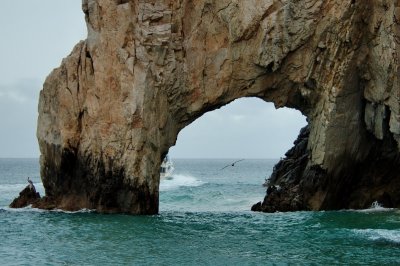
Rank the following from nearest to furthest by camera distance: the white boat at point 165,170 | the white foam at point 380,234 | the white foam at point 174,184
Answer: the white foam at point 380,234 → the white foam at point 174,184 → the white boat at point 165,170

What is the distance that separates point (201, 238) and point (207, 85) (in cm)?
960

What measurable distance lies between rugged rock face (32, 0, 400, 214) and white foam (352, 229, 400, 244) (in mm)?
5794

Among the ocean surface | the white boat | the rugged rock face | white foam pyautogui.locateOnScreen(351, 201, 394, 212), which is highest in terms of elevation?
the rugged rock face

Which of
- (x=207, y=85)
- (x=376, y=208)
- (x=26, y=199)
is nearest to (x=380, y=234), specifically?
(x=376, y=208)

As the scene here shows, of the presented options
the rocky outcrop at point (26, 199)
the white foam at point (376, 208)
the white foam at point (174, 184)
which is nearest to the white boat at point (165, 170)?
the white foam at point (174, 184)

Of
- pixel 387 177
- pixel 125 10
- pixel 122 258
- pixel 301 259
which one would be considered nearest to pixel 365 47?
pixel 387 177

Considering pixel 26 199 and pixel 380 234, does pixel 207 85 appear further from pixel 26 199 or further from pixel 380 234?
pixel 26 199

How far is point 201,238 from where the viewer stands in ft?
75.4

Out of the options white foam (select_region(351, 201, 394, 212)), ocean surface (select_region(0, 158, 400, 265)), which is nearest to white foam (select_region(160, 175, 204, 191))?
white foam (select_region(351, 201, 394, 212))

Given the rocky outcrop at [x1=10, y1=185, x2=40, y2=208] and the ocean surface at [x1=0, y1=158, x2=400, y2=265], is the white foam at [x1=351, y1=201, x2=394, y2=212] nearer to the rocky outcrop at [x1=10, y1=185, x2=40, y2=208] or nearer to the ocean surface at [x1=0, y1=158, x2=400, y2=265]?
the ocean surface at [x1=0, y1=158, x2=400, y2=265]

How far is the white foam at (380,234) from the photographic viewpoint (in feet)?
71.1

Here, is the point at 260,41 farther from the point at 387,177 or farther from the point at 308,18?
the point at 387,177

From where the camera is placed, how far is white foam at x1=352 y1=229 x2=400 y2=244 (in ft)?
71.1

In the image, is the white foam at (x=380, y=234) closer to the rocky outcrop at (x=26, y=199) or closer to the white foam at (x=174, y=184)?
the rocky outcrop at (x=26, y=199)
